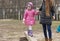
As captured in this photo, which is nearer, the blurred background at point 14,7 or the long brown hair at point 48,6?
the long brown hair at point 48,6

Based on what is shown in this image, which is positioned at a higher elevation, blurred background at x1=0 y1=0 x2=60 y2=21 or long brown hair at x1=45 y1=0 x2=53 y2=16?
long brown hair at x1=45 y1=0 x2=53 y2=16

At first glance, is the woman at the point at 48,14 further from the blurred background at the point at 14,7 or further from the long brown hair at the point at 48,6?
the blurred background at the point at 14,7

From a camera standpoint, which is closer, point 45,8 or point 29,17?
point 45,8

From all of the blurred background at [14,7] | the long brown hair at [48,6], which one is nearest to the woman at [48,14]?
the long brown hair at [48,6]

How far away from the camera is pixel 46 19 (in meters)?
8.47

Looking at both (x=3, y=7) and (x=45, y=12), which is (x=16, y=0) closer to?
(x=3, y=7)

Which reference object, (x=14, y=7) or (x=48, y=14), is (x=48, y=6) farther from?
(x=14, y=7)

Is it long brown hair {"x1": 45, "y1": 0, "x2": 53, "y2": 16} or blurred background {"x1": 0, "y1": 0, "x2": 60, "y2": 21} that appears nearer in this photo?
long brown hair {"x1": 45, "y1": 0, "x2": 53, "y2": 16}

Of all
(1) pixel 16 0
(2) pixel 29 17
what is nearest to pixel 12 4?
(1) pixel 16 0

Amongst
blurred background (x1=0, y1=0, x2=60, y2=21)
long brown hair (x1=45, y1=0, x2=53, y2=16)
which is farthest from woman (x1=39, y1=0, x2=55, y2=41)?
blurred background (x1=0, y1=0, x2=60, y2=21)

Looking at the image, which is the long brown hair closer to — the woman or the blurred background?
the woman

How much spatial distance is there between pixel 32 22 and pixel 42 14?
959mm

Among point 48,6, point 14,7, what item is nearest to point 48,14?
point 48,6

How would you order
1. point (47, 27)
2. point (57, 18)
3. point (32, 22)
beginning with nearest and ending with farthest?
1. point (47, 27)
2. point (32, 22)
3. point (57, 18)
